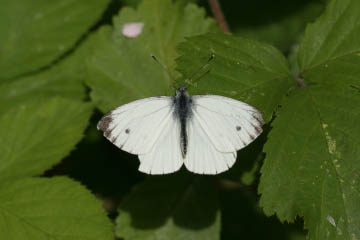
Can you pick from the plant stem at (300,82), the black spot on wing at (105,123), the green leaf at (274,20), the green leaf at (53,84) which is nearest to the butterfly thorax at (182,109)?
the black spot on wing at (105,123)

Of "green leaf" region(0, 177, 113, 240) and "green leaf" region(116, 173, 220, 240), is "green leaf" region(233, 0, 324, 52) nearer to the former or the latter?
"green leaf" region(116, 173, 220, 240)

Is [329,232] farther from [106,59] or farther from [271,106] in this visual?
[106,59]

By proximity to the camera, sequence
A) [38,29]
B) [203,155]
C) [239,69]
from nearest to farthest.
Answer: [203,155] < [239,69] < [38,29]

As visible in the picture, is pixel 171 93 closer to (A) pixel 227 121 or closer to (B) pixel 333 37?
(A) pixel 227 121

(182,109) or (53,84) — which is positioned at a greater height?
(53,84)

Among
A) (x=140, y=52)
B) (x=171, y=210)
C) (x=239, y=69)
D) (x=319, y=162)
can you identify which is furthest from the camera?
(x=171, y=210)

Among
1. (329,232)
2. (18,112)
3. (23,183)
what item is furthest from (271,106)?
(18,112)

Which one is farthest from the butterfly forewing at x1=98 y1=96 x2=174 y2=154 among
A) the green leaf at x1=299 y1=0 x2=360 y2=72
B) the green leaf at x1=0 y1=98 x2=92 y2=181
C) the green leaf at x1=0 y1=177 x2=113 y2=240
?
the green leaf at x1=299 y1=0 x2=360 y2=72

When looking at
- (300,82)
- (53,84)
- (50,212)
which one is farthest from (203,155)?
(53,84)
